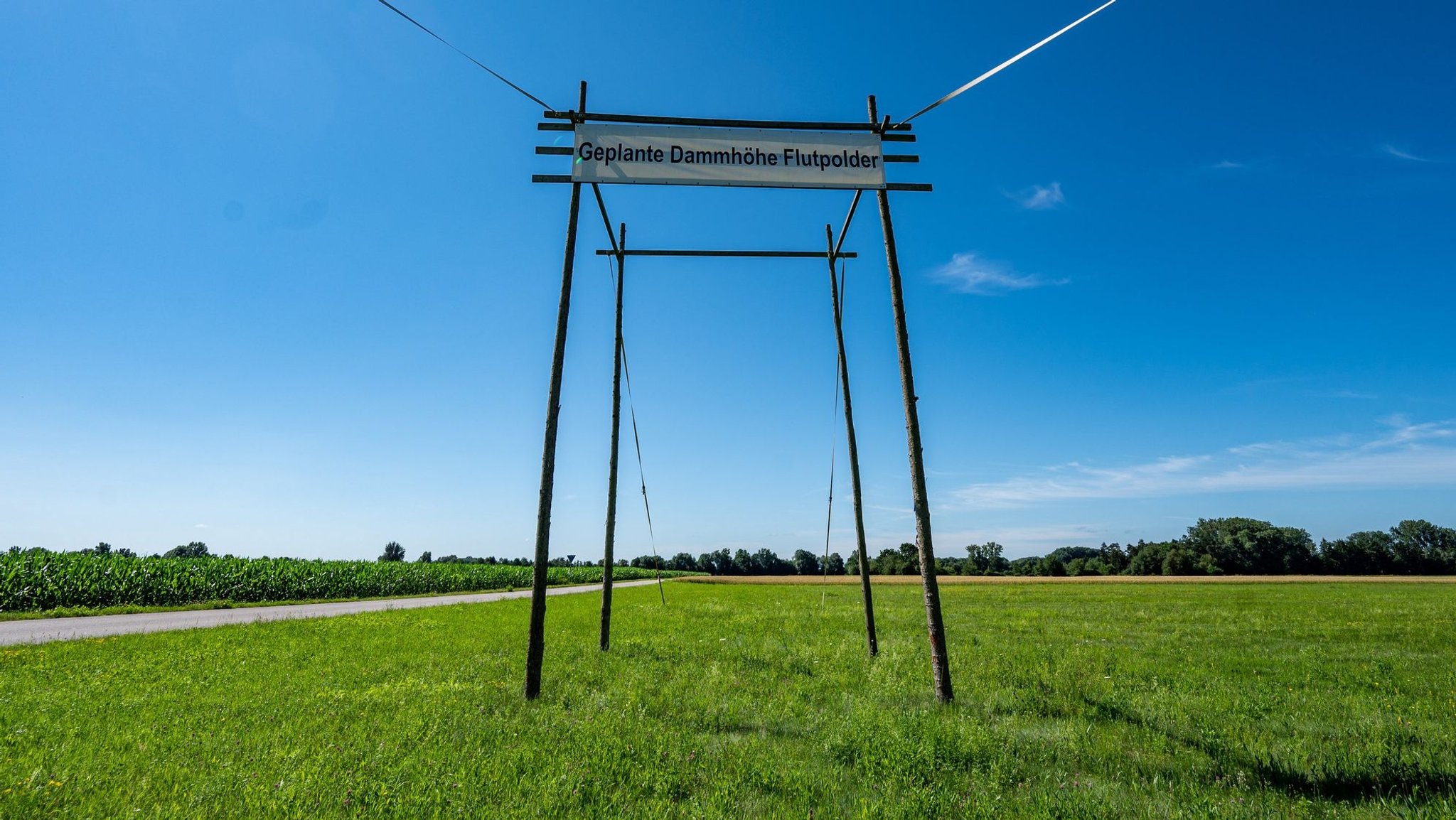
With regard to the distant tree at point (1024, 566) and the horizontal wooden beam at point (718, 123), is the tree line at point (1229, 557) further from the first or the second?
the horizontal wooden beam at point (718, 123)

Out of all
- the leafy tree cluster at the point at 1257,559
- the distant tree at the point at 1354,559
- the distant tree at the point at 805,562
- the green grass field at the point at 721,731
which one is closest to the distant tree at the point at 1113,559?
the leafy tree cluster at the point at 1257,559

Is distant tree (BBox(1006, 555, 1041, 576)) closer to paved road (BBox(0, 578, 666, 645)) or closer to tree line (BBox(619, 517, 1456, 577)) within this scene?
tree line (BBox(619, 517, 1456, 577))

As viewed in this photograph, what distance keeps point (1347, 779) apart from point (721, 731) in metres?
5.89

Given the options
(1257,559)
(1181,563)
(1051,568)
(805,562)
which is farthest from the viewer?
(805,562)

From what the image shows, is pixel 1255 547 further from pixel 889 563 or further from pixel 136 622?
pixel 136 622

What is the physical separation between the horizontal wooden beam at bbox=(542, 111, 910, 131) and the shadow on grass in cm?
884

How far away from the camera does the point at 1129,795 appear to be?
4883 millimetres

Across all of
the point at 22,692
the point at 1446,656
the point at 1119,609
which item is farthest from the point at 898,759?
the point at 1119,609

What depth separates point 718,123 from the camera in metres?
8.66

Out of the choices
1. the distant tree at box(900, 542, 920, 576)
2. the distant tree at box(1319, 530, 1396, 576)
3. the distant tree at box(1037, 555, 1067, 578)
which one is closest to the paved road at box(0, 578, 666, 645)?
the distant tree at box(900, 542, 920, 576)

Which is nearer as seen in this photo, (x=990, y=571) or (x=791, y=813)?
(x=791, y=813)

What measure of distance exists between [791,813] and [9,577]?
3428cm

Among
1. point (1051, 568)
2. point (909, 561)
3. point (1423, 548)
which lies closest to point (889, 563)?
point (909, 561)

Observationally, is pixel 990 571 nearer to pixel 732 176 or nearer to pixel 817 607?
pixel 817 607
